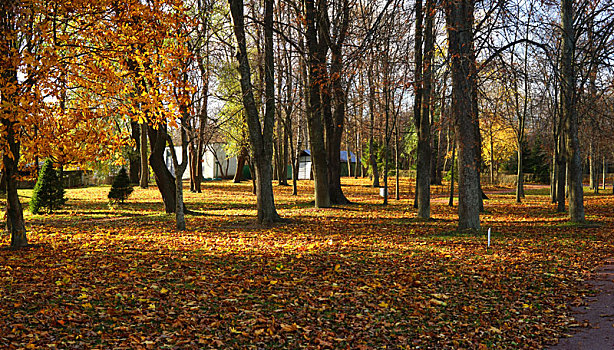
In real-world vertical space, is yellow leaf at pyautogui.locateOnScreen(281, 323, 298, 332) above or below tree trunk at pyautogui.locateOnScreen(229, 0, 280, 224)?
below

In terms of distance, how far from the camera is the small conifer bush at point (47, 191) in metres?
16.1

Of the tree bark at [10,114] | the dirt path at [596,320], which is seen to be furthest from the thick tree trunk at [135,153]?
the dirt path at [596,320]

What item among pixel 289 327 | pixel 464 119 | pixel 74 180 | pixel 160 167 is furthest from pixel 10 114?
pixel 74 180

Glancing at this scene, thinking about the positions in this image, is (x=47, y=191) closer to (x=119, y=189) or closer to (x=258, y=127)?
(x=119, y=189)

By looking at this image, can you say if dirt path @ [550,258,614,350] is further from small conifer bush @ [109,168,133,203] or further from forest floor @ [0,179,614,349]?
small conifer bush @ [109,168,133,203]

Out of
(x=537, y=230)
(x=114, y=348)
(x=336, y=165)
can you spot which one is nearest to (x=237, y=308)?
(x=114, y=348)

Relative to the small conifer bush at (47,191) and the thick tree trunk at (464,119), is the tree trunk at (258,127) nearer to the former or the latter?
the thick tree trunk at (464,119)

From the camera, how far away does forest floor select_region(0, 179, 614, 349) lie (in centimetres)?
491

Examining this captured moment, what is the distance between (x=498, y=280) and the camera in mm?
7371

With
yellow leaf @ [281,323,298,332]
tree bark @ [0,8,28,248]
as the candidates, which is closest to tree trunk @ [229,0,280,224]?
tree bark @ [0,8,28,248]

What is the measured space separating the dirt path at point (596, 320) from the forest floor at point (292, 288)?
0.12 meters

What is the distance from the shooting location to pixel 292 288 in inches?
259

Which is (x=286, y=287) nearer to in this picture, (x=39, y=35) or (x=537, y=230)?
(x=39, y=35)

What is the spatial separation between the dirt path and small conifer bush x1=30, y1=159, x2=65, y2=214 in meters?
15.9
